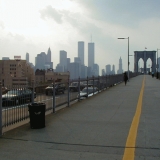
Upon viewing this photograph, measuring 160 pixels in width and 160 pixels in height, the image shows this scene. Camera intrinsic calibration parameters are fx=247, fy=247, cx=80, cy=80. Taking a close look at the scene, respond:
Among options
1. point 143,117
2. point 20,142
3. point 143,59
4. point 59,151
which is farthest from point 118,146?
point 143,59

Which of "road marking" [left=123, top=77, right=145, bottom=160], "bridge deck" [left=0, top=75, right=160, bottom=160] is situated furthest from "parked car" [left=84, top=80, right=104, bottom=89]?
"road marking" [left=123, top=77, right=145, bottom=160]

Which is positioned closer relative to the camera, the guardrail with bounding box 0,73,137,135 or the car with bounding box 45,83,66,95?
the guardrail with bounding box 0,73,137,135

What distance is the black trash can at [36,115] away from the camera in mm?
7594

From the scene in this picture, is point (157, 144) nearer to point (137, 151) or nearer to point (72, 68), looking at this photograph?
point (137, 151)

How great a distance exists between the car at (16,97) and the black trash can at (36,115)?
1.60 feet

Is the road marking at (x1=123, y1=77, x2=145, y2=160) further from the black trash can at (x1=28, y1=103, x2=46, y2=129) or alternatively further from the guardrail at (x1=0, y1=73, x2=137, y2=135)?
the guardrail at (x1=0, y1=73, x2=137, y2=135)

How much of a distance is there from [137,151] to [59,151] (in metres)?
1.70

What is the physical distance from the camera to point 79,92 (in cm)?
1499

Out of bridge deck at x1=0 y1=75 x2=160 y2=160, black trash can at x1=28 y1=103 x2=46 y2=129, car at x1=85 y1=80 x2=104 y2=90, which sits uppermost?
car at x1=85 y1=80 x2=104 y2=90

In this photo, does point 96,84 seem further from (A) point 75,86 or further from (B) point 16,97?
(B) point 16,97

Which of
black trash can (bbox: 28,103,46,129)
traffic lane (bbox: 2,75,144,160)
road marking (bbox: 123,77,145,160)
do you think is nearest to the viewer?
road marking (bbox: 123,77,145,160)

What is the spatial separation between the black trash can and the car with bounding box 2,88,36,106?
49 centimetres

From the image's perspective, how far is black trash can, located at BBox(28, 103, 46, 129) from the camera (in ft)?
24.9

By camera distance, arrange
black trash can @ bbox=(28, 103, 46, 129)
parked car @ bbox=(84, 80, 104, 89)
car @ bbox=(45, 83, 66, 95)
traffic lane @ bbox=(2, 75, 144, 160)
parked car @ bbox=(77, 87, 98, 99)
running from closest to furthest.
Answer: traffic lane @ bbox=(2, 75, 144, 160)
black trash can @ bbox=(28, 103, 46, 129)
car @ bbox=(45, 83, 66, 95)
parked car @ bbox=(77, 87, 98, 99)
parked car @ bbox=(84, 80, 104, 89)
